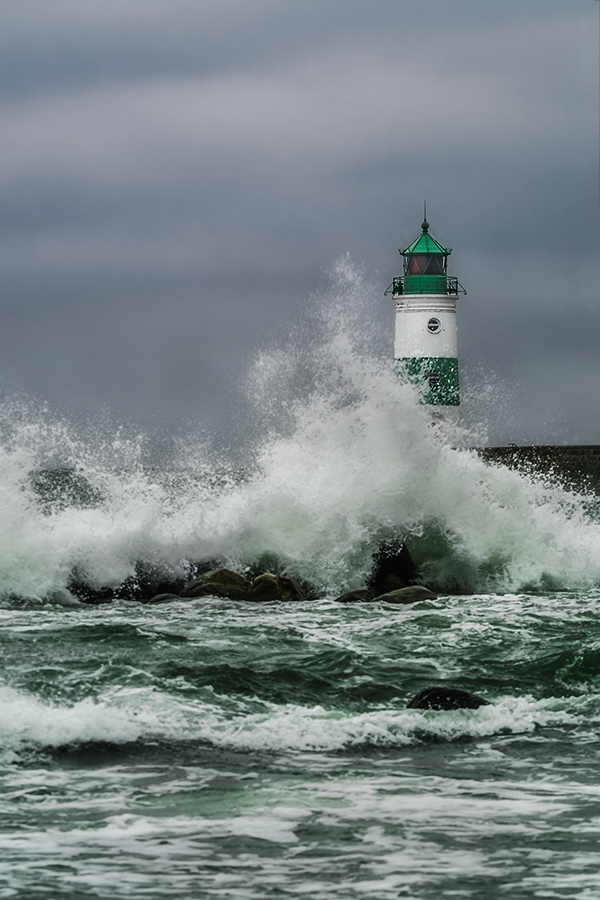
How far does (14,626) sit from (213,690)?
2698 millimetres

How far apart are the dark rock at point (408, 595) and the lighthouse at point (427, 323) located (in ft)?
40.2

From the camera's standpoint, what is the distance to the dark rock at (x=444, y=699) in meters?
6.67

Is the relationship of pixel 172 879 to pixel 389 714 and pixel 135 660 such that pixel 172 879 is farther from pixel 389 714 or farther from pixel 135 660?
pixel 135 660

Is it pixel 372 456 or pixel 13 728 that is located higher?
pixel 372 456

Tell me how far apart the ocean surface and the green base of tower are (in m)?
8.37

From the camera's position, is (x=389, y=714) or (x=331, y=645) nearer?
(x=389, y=714)

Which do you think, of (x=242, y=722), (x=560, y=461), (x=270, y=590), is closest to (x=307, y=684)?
(x=242, y=722)

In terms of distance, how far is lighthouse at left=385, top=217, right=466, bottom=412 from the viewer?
2372 cm

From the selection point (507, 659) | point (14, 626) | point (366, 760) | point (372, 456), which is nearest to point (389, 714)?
point (366, 760)

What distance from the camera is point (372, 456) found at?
14.1m

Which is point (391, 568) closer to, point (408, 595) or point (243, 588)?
point (408, 595)

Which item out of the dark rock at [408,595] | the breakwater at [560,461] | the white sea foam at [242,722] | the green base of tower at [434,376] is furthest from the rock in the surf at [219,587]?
the breakwater at [560,461]

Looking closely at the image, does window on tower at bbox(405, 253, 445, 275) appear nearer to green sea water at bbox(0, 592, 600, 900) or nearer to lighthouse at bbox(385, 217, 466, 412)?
lighthouse at bbox(385, 217, 466, 412)

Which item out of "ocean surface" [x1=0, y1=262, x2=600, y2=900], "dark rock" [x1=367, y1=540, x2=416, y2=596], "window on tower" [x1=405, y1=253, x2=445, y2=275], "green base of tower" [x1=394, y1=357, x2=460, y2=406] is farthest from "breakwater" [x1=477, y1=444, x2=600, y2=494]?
"dark rock" [x1=367, y1=540, x2=416, y2=596]
